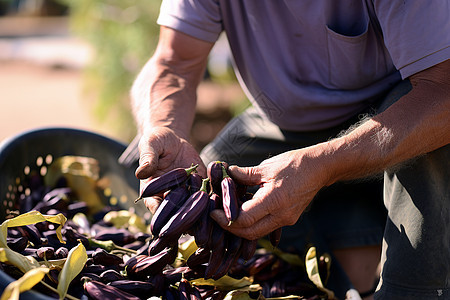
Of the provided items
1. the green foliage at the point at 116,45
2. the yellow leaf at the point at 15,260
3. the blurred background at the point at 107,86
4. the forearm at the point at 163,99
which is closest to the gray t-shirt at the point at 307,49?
the forearm at the point at 163,99

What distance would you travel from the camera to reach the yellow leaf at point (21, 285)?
143cm

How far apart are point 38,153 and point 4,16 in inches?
683

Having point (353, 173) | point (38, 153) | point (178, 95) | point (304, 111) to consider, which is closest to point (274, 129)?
point (304, 111)

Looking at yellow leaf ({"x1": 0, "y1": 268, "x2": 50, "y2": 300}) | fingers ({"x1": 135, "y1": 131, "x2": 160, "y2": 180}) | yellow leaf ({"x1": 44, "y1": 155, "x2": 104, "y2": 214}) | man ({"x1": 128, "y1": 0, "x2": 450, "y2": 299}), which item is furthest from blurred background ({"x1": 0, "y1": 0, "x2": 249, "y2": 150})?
yellow leaf ({"x1": 0, "y1": 268, "x2": 50, "y2": 300})

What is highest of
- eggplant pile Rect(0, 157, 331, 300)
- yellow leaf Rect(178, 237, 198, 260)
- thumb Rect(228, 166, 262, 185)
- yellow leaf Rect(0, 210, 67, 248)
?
yellow leaf Rect(0, 210, 67, 248)

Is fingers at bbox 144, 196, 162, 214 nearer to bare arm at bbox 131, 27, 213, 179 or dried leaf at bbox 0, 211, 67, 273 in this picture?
bare arm at bbox 131, 27, 213, 179

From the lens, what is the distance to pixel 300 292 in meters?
2.12

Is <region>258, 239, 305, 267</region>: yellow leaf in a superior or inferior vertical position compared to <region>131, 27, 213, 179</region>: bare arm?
inferior

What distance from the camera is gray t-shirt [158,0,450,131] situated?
2.13 m

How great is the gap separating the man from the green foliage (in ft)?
8.63

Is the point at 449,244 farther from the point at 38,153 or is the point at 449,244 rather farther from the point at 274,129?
the point at 38,153

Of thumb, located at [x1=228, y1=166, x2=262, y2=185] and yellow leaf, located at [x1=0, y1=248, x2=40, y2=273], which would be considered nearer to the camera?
yellow leaf, located at [x1=0, y1=248, x2=40, y2=273]

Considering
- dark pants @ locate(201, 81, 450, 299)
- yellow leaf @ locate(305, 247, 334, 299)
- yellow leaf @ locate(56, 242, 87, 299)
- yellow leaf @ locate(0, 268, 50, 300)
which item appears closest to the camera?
yellow leaf @ locate(0, 268, 50, 300)

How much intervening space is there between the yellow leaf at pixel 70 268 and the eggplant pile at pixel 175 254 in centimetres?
5
